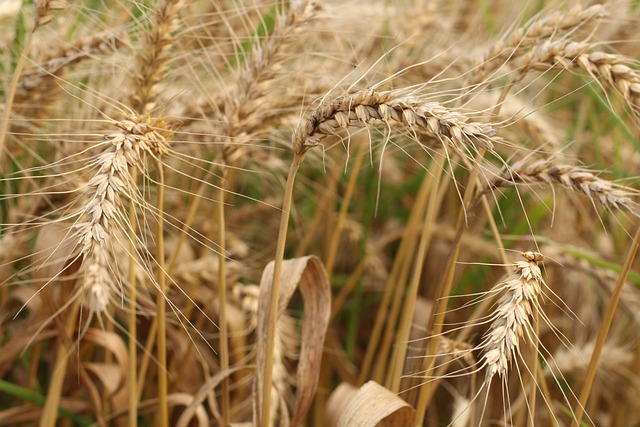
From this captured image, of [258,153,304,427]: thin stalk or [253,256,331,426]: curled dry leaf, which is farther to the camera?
[253,256,331,426]: curled dry leaf

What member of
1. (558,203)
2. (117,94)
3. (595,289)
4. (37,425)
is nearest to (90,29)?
(117,94)

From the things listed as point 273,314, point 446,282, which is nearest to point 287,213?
point 273,314

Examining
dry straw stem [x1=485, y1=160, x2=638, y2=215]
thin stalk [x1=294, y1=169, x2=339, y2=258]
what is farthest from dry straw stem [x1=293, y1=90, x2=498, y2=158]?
thin stalk [x1=294, y1=169, x2=339, y2=258]

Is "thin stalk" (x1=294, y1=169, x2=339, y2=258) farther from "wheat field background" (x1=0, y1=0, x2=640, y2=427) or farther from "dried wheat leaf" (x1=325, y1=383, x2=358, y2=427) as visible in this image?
"dried wheat leaf" (x1=325, y1=383, x2=358, y2=427)

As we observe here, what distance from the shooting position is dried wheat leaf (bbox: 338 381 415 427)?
109 cm

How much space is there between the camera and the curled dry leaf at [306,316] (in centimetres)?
122

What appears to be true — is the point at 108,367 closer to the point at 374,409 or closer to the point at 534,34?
the point at 374,409

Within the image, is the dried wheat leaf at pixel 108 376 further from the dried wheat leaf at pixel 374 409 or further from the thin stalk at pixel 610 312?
the thin stalk at pixel 610 312

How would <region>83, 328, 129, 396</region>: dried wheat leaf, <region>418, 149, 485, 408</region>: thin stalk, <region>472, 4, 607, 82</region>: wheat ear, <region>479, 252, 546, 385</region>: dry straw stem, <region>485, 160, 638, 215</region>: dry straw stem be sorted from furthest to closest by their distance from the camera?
1. <region>83, 328, 129, 396</region>: dried wheat leaf
2. <region>472, 4, 607, 82</region>: wheat ear
3. <region>418, 149, 485, 408</region>: thin stalk
4. <region>485, 160, 638, 215</region>: dry straw stem
5. <region>479, 252, 546, 385</region>: dry straw stem

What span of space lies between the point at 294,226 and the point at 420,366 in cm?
133

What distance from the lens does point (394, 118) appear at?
92 cm

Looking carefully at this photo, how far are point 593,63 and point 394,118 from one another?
410 mm

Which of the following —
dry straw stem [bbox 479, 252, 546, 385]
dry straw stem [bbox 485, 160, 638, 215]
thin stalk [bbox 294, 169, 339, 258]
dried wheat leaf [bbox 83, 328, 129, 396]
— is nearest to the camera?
dry straw stem [bbox 479, 252, 546, 385]

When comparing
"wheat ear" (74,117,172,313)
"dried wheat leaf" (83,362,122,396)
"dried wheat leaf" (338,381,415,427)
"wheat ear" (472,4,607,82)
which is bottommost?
"dried wheat leaf" (83,362,122,396)
